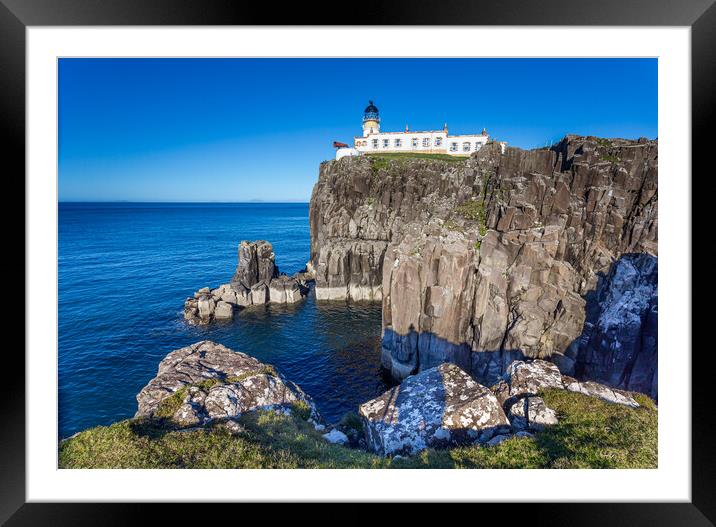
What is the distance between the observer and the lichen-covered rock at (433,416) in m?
8.15

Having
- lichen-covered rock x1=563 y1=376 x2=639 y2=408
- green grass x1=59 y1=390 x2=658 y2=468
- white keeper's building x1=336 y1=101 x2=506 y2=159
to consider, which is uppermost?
white keeper's building x1=336 y1=101 x2=506 y2=159

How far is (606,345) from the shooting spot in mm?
21516


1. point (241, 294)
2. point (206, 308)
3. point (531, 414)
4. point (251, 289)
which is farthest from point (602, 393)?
point (251, 289)

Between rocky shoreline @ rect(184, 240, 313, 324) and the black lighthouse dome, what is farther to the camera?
the black lighthouse dome

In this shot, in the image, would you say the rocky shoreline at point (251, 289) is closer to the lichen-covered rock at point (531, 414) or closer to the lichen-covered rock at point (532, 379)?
the lichen-covered rock at point (532, 379)

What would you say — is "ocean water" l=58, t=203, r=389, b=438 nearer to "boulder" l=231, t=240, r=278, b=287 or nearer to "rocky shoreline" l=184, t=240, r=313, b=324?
"rocky shoreline" l=184, t=240, r=313, b=324

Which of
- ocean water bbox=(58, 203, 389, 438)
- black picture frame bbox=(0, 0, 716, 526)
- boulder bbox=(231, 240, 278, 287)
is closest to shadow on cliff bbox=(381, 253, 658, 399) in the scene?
ocean water bbox=(58, 203, 389, 438)

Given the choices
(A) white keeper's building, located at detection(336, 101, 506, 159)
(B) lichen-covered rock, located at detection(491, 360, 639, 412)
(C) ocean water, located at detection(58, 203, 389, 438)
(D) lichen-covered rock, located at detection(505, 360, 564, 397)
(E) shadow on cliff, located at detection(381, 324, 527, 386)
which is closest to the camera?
(B) lichen-covered rock, located at detection(491, 360, 639, 412)

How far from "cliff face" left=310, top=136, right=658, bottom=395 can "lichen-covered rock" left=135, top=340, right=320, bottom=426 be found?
586 inches

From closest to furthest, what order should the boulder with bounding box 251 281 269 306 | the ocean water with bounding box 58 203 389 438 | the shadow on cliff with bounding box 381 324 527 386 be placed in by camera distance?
the shadow on cliff with bounding box 381 324 527 386 → the ocean water with bounding box 58 203 389 438 → the boulder with bounding box 251 281 269 306

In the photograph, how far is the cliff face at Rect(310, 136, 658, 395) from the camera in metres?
22.2

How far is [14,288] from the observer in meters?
6.04

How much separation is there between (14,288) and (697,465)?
42.4 ft
